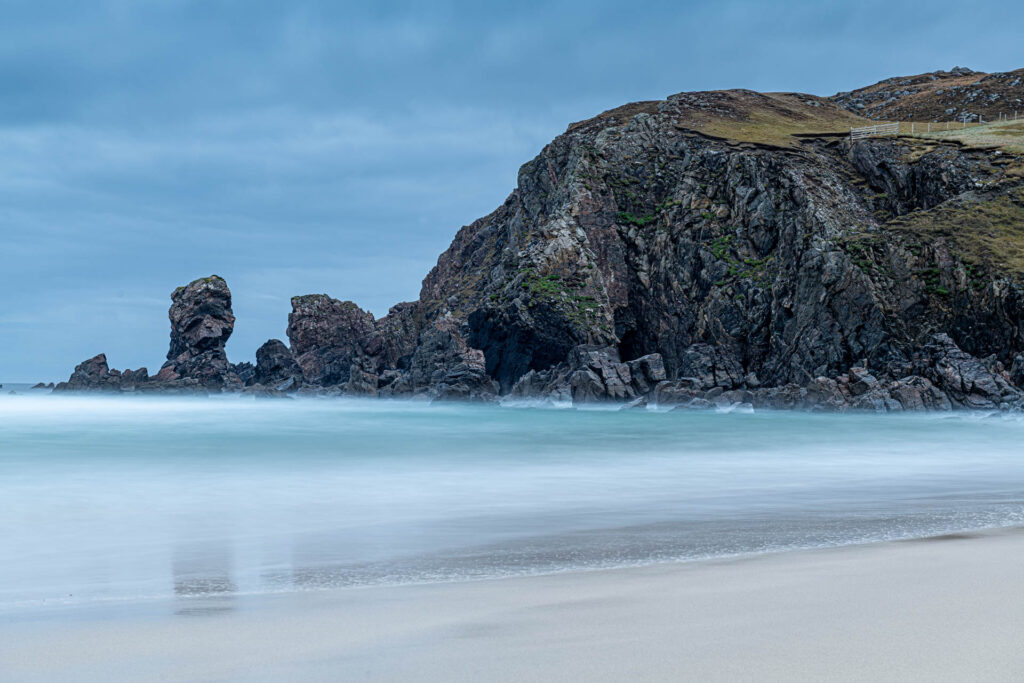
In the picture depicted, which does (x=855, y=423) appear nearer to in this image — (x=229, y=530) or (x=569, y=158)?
(x=229, y=530)

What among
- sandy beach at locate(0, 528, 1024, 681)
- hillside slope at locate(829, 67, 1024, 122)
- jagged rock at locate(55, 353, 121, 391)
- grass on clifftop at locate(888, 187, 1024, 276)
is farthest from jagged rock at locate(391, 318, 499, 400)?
hillside slope at locate(829, 67, 1024, 122)

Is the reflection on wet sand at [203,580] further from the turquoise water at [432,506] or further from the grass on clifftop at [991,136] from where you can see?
the grass on clifftop at [991,136]

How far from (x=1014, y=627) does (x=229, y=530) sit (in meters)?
8.22

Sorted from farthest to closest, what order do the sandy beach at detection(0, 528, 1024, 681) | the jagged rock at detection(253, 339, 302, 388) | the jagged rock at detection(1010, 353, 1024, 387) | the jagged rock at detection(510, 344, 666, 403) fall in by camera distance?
the jagged rock at detection(253, 339, 302, 388) < the jagged rock at detection(510, 344, 666, 403) < the jagged rock at detection(1010, 353, 1024, 387) < the sandy beach at detection(0, 528, 1024, 681)

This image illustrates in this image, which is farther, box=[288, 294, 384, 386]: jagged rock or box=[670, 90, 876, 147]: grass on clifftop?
box=[288, 294, 384, 386]: jagged rock

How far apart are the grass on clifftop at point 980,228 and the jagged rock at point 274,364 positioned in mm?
80557

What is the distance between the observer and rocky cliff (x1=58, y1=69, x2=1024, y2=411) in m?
49.3

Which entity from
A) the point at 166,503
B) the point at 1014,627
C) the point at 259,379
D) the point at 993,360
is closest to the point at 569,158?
the point at 993,360

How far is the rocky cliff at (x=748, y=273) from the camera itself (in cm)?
4931

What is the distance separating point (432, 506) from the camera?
11500mm

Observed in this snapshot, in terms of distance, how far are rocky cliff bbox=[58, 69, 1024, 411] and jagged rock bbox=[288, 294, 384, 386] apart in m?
25.7

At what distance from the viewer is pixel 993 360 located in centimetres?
4666

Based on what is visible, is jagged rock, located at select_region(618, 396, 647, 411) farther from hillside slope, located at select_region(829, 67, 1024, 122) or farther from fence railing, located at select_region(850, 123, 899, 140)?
hillside slope, located at select_region(829, 67, 1024, 122)

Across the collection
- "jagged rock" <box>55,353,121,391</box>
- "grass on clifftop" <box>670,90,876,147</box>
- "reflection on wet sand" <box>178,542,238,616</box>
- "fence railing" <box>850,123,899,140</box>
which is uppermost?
"grass on clifftop" <box>670,90,876,147</box>
